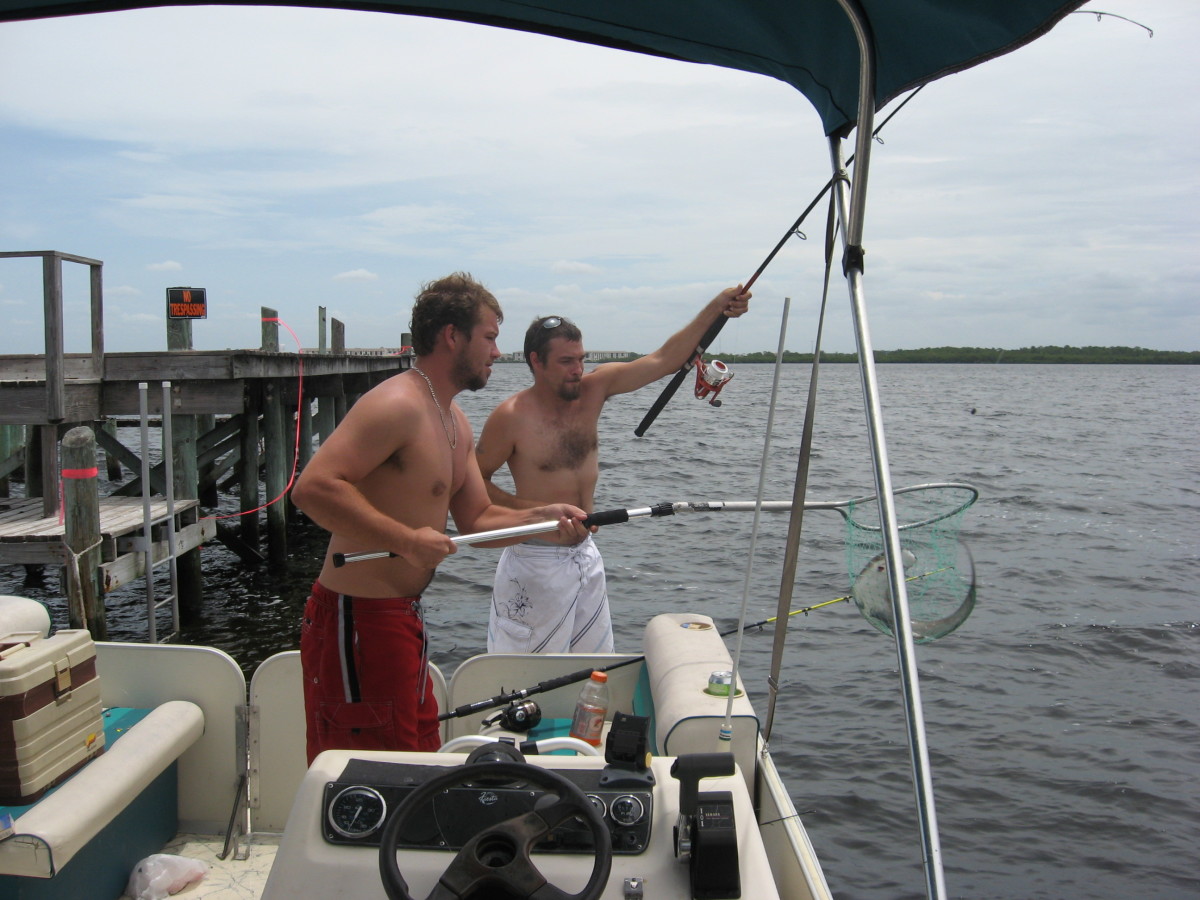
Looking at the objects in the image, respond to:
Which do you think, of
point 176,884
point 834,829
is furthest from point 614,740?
point 834,829

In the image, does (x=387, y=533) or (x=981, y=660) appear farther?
(x=981, y=660)

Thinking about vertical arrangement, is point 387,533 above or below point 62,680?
above

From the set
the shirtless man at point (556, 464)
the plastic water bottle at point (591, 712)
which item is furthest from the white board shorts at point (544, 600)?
the plastic water bottle at point (591, 712)

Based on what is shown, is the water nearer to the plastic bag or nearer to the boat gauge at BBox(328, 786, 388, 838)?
the plastic bag

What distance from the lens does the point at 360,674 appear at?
8.73ft

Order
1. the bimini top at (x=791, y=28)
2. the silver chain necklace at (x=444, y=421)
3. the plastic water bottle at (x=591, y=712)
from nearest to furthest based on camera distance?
the bimini top at (x=791, y=28) < the silver chain necklace at (x=444, y=421) < the plastic water bottle at (x=591, y=712)

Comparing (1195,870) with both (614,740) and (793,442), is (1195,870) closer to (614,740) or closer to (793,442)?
(614,740)

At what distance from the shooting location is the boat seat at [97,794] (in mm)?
2414

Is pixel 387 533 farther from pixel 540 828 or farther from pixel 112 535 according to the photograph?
pixel 112 535

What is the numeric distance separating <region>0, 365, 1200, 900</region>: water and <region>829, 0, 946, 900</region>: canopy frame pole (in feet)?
14.0

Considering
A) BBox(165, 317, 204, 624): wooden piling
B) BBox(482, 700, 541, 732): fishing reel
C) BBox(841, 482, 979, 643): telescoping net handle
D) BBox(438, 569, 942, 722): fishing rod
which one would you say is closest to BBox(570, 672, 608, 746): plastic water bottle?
BBox(438, 569, 942, 722): fishing rod

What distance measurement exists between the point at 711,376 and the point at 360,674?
2349 mm

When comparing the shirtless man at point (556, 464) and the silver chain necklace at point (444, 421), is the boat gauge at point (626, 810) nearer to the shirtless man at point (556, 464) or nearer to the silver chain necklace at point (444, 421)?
the silver chain necklace at point (444, 421)

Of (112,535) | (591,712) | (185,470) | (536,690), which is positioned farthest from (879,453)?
(185,470)
